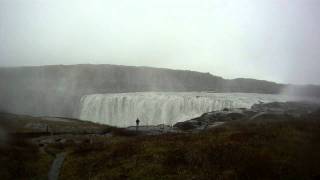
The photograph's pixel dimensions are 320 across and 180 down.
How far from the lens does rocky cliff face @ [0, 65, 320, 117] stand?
142m

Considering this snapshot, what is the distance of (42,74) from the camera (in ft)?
509

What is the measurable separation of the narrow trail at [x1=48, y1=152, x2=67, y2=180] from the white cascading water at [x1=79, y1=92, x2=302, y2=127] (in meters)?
53.1

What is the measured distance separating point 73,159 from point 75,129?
2877 cm

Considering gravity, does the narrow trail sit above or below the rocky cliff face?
below

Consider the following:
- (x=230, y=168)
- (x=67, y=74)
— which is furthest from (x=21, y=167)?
(x=67, y=74)

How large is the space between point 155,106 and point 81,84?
60381 millimetres

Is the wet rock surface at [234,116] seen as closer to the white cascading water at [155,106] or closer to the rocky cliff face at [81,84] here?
the white cascading water at [155,106]

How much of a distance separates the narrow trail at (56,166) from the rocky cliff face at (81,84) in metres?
102

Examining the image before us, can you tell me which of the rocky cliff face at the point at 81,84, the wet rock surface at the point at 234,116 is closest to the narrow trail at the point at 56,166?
the wet rock surface at the point at 234,116

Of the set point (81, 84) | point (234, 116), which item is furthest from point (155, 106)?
point (81, 84)

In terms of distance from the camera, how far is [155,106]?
325ft

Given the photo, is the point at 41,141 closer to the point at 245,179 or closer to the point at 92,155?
the point at 92,155

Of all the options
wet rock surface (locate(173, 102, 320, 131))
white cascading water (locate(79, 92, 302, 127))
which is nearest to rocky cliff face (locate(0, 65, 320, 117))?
white cascading water (locate(79, 92, 302, 127))

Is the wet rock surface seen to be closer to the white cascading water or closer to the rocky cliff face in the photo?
the white cascading water
